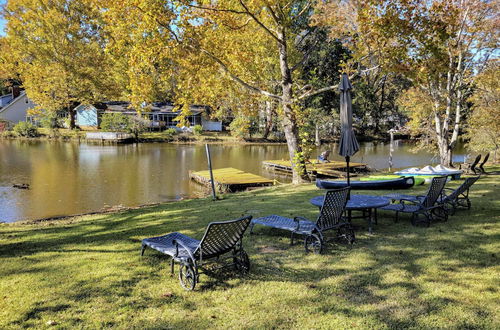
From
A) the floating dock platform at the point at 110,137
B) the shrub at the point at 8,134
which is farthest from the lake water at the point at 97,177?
the shrub at the point at 8,134

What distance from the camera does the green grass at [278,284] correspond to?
4.13 m

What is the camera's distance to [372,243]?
6.66 meters

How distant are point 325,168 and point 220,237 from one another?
68.9 ft

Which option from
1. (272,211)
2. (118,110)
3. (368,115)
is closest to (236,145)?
(118,110)

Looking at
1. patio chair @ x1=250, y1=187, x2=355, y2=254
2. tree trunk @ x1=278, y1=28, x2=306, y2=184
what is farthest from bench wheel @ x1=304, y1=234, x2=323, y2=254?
tree trunk @ x1=278, y1=28, x2=306, y2=184

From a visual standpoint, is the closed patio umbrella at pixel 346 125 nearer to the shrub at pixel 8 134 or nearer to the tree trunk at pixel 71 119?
the shrub at pixel 8 134

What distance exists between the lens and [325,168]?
25.3 meters

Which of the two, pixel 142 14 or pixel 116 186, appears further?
pixel 116 186

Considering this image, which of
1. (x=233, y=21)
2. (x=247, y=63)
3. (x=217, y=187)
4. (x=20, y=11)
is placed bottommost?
(x=217, y=187)

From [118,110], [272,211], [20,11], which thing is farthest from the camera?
[118,110]

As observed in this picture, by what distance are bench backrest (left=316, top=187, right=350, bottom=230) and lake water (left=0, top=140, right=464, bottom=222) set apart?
11852 millimetres

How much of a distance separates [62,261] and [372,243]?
17.5ft

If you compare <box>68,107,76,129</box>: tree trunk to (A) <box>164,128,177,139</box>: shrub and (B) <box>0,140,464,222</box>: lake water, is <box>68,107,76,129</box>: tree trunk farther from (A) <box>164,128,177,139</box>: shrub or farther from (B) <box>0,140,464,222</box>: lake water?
(B) <box>0,140,464,222</box>: lake water

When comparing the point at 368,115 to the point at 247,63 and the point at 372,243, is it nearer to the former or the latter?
the point at 247,63
